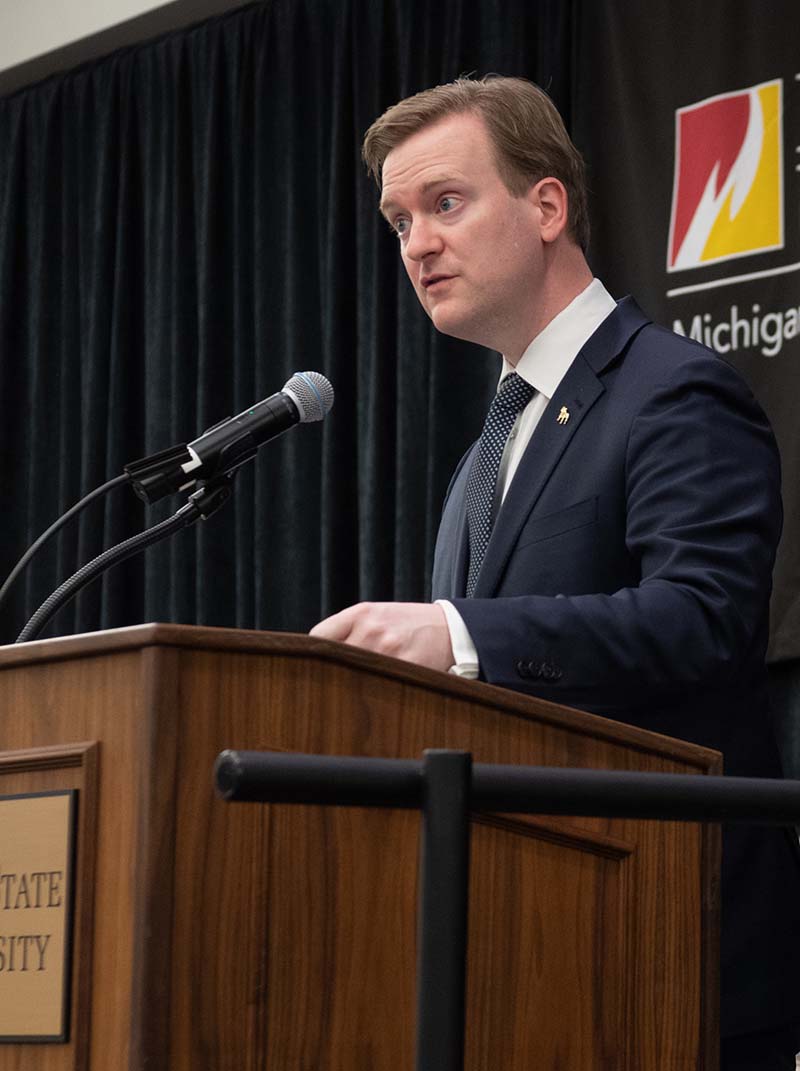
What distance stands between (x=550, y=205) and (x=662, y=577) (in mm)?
704

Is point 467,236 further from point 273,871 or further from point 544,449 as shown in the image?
point 273,871

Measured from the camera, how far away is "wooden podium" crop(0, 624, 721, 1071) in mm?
1064

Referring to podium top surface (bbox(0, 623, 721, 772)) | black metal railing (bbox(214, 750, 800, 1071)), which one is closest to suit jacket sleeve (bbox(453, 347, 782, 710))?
podium top surface (bbox(0, 623, 721, 772))

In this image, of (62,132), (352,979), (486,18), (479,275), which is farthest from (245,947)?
(62,132)

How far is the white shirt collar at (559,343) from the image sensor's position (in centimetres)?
199

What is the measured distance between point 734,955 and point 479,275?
85 centimetres

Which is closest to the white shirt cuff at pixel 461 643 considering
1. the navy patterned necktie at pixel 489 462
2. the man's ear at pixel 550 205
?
the navy patterned necktie at pixel 489 462

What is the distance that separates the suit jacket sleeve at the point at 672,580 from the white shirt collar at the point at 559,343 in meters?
0.23

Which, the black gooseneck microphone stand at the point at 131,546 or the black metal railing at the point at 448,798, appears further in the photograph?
the black gooseneck microphone stand at the point at 131,546

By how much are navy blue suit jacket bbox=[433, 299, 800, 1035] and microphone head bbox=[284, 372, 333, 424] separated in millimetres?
225

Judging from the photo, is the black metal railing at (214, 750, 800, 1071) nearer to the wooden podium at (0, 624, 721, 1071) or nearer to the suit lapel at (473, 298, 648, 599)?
→ the wooden podium at (0, 624, 721, 1071)

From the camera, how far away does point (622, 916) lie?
4.37 feet

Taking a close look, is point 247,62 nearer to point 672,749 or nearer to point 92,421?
point 92,421

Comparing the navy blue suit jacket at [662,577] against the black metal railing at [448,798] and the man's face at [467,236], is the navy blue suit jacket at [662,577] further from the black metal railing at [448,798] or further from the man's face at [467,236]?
the black metal railing at [448,798]
